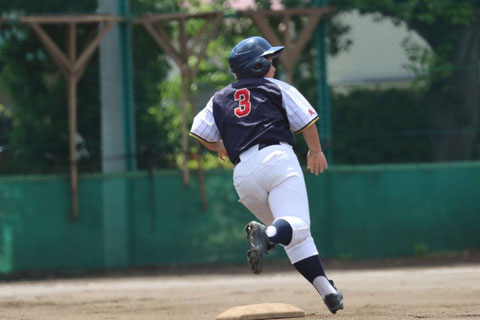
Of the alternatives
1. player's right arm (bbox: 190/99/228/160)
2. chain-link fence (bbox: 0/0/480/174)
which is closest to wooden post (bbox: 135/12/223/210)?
chain-link fence (bbox: 0/0/480/174)

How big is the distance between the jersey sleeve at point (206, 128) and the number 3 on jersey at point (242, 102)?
246 millimetres

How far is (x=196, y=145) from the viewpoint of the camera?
36.3ft

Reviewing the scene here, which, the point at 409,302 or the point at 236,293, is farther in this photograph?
the point at 236,293

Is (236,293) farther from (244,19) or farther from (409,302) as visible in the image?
(244,19)

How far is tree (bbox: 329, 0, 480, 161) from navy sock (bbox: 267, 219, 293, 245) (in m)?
6.62

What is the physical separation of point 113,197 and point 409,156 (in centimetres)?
377

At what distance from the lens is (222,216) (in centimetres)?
1092

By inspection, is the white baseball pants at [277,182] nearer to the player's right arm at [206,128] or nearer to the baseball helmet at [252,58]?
the player's right arm at [206,128]

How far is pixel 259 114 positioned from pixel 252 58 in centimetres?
36

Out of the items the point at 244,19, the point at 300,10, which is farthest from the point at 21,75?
the point at 300,10

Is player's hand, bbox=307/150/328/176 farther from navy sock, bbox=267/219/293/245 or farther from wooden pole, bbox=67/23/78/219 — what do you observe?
wooden pole, bbox=67/23/78/219

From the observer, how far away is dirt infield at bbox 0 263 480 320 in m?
6.06

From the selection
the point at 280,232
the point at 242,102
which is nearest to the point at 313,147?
the point at 242,102

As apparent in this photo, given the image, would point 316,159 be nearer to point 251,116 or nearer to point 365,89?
point 251,116
